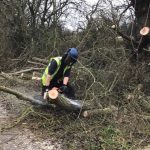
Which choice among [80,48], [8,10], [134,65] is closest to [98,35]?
[80,48]

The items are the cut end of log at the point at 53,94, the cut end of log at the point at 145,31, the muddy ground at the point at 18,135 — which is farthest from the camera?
the cut end of log at the point at 145,31

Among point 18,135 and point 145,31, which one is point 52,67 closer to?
point 18,135

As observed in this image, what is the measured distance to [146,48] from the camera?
961 cm

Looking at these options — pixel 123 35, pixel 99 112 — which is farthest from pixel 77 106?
pixel 123 35

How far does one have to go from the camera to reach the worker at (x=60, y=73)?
7758 mm

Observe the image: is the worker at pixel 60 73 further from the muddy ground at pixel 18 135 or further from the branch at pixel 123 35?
the branch at pixel 123 35

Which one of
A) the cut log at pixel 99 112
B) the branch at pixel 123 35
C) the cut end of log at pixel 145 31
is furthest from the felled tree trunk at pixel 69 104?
the cut end of log at pixel 145 31

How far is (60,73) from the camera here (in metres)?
8.12

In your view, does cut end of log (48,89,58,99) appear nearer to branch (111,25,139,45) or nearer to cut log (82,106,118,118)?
cut log (82,106,118,118)

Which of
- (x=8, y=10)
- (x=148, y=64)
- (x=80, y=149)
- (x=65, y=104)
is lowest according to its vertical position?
(x=80, y=149)

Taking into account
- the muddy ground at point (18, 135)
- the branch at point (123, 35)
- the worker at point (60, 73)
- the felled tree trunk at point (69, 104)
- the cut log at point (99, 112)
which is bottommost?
the muddy ground at point (18, 135)

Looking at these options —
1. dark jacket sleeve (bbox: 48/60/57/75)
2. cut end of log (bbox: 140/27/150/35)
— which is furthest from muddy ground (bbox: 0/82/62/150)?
cut end of log (bbox: 140/27/150/35)

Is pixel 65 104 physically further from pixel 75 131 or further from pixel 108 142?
pixel 108 142

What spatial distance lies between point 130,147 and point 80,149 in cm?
80
